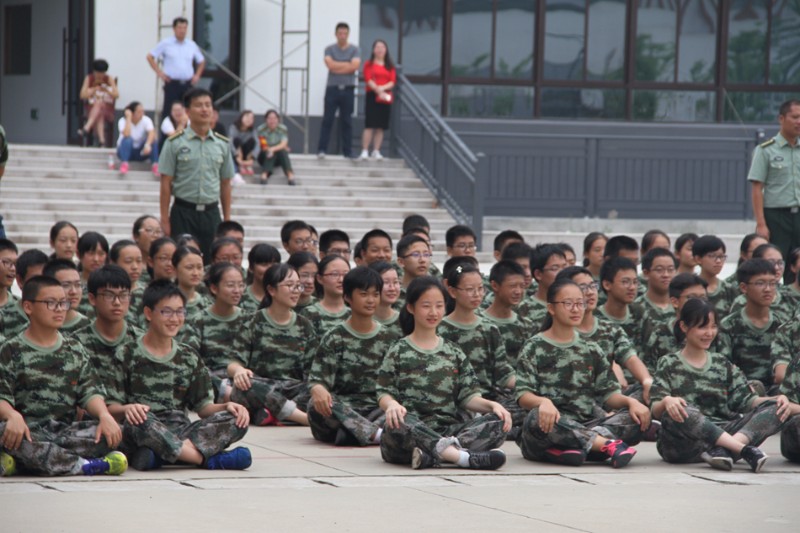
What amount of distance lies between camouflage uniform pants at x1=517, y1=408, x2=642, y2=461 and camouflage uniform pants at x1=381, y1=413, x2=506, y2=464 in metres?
0.23

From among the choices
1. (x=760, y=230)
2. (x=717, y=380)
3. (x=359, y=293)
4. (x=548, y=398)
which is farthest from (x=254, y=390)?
(x=760, y=230)

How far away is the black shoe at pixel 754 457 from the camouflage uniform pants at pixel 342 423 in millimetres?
2149

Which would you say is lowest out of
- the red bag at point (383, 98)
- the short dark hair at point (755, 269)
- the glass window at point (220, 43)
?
the short dark hair at point (755, 269)

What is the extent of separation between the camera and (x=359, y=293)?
338 inches

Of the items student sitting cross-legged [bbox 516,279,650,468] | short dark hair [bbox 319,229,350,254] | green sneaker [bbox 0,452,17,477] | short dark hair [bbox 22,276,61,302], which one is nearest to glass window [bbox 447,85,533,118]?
short dark hair [bbox 319,229,350,254]

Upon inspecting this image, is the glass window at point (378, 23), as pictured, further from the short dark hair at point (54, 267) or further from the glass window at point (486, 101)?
the short dark hair at point (54, 267)

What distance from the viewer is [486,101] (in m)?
23.8

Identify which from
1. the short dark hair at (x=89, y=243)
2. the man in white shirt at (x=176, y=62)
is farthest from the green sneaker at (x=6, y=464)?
the man in white shirt at (x=176, y=62)

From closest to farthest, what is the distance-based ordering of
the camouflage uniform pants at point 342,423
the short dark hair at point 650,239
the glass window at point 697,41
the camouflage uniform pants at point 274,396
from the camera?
the camouflage uniform pants at point 342,423 → the camouflage uniform pants at point 274,396 → the short dark hair at point 650,239 → the glass window at point 697,41

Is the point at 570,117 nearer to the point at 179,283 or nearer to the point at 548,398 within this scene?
the point at 179,283

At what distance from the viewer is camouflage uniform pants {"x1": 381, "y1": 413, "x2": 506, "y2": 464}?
7.87m

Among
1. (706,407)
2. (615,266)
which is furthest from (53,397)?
(615,266)

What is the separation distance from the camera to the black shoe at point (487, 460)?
25.9 ft

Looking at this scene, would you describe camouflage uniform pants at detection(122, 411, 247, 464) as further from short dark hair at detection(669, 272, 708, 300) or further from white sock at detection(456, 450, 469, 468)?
short dark hair at detection(669, 272, 708, 300)
